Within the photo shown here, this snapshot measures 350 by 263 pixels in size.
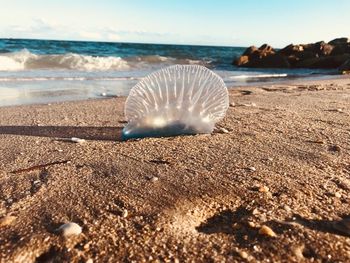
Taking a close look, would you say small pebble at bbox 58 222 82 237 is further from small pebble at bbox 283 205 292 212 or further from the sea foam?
the sea foam

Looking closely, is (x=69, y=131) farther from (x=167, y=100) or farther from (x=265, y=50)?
(x=265, y=50)

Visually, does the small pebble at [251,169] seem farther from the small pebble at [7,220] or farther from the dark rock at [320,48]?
the dark rock at [320,48]

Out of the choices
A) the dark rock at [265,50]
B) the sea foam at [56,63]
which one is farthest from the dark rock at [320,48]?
the sea foam at [56,63]

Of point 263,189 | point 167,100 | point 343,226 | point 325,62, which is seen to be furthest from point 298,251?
point 325,62

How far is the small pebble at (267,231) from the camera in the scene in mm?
1514

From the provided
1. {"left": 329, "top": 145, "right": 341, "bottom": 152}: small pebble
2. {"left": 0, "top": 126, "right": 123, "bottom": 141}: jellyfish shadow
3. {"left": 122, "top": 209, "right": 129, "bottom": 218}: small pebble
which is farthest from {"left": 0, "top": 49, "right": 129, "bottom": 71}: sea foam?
{"left": 122, "top": 209, "right": 129, "bottom": 218}: small pebble

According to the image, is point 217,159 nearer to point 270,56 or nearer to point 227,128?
point 227,128

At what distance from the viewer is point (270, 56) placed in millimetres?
19422

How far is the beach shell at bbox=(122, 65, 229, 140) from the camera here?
115 inches

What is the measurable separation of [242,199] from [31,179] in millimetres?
1075

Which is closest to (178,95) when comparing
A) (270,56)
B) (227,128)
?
(227,128)

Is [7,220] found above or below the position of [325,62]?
above

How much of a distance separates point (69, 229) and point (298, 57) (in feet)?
64.9

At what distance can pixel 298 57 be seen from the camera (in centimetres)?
1986
